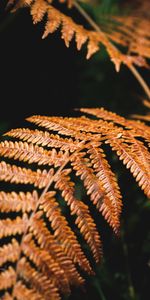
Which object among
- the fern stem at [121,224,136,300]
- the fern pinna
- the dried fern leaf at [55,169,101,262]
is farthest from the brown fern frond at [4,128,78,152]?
the fern stem at [121,224,136,300]

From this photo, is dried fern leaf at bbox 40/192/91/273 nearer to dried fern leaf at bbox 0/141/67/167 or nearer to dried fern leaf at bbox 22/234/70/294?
dried fern leaf at bbox 22/234/70/294

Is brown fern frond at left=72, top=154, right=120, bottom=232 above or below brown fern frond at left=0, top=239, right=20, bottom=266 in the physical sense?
above

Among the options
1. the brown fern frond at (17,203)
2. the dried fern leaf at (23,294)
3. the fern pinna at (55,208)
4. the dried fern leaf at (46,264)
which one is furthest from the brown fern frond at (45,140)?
the dried fern leaf at (23,294)

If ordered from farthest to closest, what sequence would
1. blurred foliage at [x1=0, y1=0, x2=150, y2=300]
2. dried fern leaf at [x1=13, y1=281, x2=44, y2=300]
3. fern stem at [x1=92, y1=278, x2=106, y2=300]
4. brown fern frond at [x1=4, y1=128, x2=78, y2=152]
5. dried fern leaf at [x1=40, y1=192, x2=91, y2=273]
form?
1. blurred foliage at [x1=0, y1=0, x2=150, y2=300]
2. fern stem at [x1=92, y1=278, x2=106, y2=300]
3. brown fern frond at [x1=4, y1=128, x2=78, y2=152]
4. dried fern leaf at [x1=40, y1=192, x2=91, y2=273]
5. dried fern leaf at [x1=13, y1=281, x2=44, y2=300]

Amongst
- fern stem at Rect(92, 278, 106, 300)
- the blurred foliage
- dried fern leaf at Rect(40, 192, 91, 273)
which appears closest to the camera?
dried fern leaf at Rect(40, 192, 91, 273)

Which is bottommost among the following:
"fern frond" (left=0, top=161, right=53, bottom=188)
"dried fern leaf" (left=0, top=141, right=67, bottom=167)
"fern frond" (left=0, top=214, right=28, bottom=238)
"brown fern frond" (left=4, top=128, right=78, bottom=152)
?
"fern frond" (left=0, top=214, right=28, bottom=238)

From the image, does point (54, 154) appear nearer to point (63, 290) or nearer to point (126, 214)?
point (63, 290)

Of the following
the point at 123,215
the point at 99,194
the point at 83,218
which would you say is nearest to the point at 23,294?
the point at 83,218

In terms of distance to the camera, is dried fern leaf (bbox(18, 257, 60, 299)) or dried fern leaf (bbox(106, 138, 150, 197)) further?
dried fern leaf (bbox(106, 138, 150, 197))
